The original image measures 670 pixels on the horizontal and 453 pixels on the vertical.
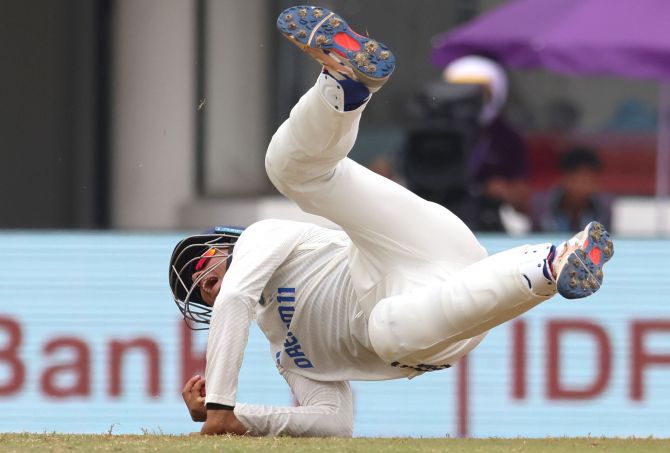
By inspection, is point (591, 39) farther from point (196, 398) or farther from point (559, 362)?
point (196, 398)

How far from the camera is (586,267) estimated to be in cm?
435

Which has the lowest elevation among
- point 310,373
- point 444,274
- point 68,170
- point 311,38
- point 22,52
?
point 68,170

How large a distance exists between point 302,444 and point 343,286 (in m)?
0.79

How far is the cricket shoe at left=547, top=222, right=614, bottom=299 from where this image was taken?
4320 millimetres

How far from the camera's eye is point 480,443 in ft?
15.8

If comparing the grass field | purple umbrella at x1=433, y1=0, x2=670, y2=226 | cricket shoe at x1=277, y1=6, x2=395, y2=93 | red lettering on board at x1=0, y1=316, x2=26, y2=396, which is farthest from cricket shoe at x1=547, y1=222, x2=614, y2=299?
purple umbrella at x1=433, y1=0, x2=670, y2=226

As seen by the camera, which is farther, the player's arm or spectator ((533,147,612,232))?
spectator ((533,147,612,232))

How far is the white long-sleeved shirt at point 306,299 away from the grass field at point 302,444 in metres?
0.45

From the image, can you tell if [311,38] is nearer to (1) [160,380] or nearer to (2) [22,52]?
(1) [160,380]

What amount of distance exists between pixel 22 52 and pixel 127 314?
4286mm

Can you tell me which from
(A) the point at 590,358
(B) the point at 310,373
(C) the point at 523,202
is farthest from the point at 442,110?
(B) the point at 310,373

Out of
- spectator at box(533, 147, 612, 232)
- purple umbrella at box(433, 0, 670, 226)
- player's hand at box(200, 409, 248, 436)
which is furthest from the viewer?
purple umbrella at box(433, 0, 670, 226)

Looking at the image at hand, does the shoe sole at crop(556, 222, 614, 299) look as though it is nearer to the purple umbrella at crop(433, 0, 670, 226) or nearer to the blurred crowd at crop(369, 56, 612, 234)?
the blurred crowd at crop(369, 56, 612, 234)

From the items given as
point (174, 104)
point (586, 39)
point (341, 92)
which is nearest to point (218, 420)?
point (341, 92)
